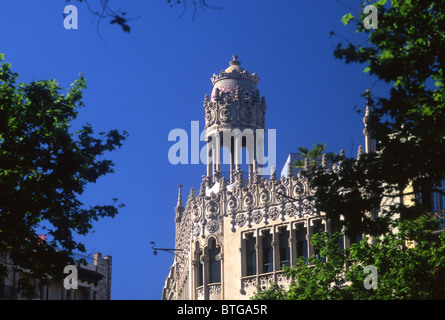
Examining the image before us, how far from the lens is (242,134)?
218ft

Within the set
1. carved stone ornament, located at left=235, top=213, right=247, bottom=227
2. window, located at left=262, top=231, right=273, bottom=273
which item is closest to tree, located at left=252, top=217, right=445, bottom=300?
window, located at left=262, top=231, right=273, bottom=273

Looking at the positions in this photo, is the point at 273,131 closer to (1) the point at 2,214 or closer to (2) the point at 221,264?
(2) the point at 221,264

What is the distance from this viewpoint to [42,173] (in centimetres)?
3519

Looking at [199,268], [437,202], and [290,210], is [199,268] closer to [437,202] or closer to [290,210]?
[290,210]

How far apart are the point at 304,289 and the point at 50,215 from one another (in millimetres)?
16445

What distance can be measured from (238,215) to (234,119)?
7727mm

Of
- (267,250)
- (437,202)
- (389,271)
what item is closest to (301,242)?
(267,250)

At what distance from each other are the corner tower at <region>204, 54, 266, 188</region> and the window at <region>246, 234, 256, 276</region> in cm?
490

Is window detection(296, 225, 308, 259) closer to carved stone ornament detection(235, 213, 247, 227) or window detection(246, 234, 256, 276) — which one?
window detection(246, 234, 256, 276)

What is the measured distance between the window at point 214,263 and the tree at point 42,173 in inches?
1070

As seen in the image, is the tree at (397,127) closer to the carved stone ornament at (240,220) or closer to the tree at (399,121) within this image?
the tree at (399,121)
